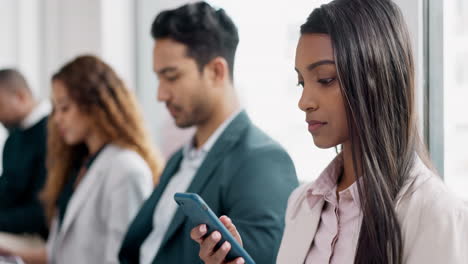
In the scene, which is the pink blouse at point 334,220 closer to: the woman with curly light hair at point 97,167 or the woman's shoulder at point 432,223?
the woman's shoulder at point 432,223

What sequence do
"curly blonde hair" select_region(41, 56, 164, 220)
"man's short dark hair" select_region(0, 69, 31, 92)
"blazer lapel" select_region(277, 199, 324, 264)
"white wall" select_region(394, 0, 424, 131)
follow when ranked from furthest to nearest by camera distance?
"man's short dark hair" select_region(0, 69, 31, 92)
"curly blonde hair" select_region(41, 56, 164, 220)
"white wall" select_region(394, 0, 424, 131)
"blazer lapel" select_region(277, 199, 324, 264)

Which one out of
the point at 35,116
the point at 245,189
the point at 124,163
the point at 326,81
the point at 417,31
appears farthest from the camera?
the point at 35,116

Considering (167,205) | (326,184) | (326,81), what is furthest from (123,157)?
(326,81)

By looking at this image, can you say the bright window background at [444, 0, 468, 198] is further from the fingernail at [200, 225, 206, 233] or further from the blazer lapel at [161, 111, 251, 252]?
the fingernail at [200, 225, 206, 233]

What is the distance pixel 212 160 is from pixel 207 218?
60 cm

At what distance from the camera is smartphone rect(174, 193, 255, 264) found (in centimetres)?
142

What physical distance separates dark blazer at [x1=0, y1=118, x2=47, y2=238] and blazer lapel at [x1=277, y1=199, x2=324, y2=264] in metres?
1.95

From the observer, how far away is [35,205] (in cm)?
321

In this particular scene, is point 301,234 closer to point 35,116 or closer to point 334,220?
point 334,220

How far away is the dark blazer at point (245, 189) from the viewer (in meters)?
1.85

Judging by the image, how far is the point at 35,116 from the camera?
3.58m

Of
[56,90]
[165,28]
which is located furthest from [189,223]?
[56,90]

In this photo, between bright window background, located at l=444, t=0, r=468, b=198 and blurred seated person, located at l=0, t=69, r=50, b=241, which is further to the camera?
blurred seated person, located at l=0, t=69, r=50, b=241

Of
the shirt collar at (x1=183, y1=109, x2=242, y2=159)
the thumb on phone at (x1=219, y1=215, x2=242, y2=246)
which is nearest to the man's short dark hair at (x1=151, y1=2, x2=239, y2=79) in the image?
the shirt collar at (x1=183, y1=109, x2=242, y2=159)
